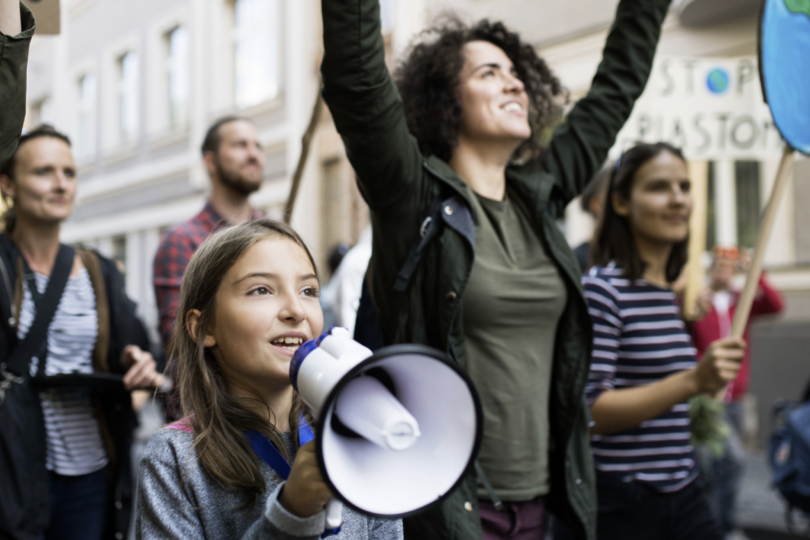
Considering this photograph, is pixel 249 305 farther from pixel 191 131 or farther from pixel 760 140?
pixel 191 131

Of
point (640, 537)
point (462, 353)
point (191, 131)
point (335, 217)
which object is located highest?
point (191, 131)

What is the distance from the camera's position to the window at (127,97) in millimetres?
17859

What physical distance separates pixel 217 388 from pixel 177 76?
16315 millimetres

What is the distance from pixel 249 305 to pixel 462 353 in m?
0.63

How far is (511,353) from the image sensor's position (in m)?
1.93

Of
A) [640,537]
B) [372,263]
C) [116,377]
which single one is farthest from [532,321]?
[116,377]

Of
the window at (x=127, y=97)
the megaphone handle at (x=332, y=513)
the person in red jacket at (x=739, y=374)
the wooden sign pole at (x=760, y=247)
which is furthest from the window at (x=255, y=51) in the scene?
the megaphone handle at (x=332, y=513)

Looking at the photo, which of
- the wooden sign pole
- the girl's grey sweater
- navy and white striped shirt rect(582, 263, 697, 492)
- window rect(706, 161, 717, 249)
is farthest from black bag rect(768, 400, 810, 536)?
window rect(706, 161, 717, 249)

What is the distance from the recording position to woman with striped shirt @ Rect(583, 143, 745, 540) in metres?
2.23

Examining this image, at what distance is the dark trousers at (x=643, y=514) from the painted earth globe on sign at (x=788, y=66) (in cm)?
107

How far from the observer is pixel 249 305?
138 cm

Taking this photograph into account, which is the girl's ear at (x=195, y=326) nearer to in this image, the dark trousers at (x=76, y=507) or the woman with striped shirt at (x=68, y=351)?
the woman with striped shirt at (x=68, y=351)

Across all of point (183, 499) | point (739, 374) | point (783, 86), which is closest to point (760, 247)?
point (783, 86)

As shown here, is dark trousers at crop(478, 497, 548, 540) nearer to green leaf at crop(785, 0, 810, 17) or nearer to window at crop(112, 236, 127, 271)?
green leaf at crop(785, 0, 810, 17)
